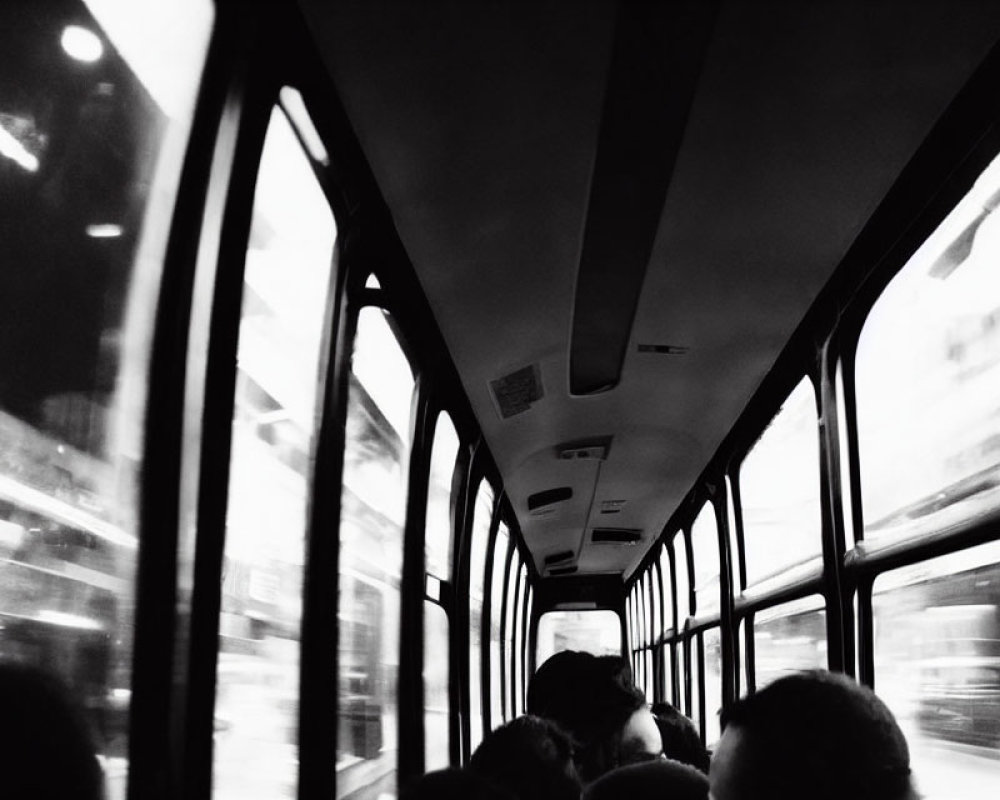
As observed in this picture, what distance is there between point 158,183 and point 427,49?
2.20 feet

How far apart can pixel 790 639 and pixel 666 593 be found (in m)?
4.93

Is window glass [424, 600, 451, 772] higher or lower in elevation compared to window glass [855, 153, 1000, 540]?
lower

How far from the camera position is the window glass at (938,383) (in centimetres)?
213

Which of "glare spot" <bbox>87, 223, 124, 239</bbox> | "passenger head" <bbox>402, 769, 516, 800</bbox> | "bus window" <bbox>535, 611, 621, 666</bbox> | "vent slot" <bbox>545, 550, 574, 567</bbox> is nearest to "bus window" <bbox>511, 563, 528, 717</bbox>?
"vent slot" <bbox>545, 550, 574, 567</bbox>

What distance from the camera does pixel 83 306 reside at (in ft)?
4.70

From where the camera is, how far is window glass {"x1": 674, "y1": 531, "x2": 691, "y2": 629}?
24.0 ft

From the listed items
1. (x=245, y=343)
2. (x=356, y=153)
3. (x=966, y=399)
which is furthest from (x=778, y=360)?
(x=245, y=343)

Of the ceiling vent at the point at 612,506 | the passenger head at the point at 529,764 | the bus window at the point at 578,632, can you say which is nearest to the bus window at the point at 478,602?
the ceiling vent at the point at 612,506

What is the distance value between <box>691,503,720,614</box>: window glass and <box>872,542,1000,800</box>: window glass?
9.68ft

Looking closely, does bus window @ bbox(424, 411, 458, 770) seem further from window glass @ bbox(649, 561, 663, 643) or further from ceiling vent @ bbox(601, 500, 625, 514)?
window glass @ bbox(649, 561, 663, 643)

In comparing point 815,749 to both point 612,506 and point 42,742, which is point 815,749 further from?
point 612,506

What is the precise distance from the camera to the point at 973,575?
2.16 meters

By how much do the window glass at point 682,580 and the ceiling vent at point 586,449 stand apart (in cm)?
193

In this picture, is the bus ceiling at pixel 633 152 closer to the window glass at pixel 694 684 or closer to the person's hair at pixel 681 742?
the person's hair at pixel 681 742
